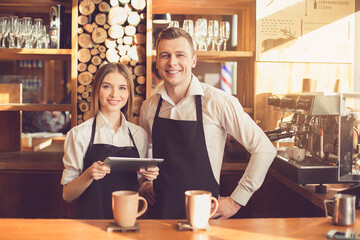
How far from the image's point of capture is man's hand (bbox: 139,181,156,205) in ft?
7.43

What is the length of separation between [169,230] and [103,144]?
807mm

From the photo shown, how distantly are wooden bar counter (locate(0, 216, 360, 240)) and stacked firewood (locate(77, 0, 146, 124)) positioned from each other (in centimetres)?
174

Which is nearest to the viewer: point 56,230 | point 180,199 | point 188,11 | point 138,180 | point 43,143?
point 56,230

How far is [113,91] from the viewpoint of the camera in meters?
2.21

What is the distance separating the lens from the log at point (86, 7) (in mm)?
3262

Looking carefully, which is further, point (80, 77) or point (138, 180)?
point (80, 77)

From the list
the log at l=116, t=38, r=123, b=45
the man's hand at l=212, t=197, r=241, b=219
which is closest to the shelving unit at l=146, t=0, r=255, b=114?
the log at l=116, t=38, r=123, b=45

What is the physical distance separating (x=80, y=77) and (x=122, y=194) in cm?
189

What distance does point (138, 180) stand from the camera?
2.33 m

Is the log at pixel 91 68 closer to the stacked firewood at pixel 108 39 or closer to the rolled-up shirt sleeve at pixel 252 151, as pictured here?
the stacked firewood at pixel 108 39

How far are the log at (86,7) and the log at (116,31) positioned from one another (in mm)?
197

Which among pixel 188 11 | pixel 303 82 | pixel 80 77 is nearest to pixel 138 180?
pixel 80 77

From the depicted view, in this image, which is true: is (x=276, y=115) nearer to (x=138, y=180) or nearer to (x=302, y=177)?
(x=302, y=177)

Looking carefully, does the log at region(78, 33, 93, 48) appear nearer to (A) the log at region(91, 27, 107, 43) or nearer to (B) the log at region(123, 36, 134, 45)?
Answer: (A) the log at region(91, 27, 107, 43)
